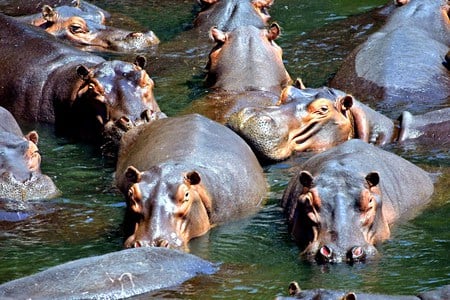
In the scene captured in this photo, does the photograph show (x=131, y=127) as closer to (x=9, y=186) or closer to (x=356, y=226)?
(x=9, y=186)

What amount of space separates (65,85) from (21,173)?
2415 millimetres

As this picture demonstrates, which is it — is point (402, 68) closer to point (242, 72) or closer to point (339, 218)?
point (242, 72)

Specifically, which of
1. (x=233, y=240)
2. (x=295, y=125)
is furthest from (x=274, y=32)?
(x=233, y=240)

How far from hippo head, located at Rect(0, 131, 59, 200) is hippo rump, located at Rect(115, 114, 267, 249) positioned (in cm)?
66

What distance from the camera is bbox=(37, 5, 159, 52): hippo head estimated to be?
49.4 feet

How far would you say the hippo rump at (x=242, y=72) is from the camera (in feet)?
40.5

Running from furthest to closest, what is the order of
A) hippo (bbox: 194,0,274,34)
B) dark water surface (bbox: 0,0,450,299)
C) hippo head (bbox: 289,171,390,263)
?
hippo (bbox: 194,0,274,34)
hippo head (bbox: 289,171,390,263)
dark water surface (bbox: 0,0,450,299)

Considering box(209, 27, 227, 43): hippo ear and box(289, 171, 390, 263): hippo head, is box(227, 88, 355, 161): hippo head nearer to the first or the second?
box(289, 171, 390, 263): hippo head

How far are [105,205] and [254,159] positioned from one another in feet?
4.38

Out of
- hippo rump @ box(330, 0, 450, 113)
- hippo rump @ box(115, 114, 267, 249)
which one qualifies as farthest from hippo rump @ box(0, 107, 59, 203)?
hippo rump @ box(330, 0, 450, 113)

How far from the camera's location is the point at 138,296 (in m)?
7.28

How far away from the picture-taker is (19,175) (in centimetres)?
995

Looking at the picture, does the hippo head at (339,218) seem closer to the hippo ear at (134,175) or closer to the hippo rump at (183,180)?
the hippo rump at (183,180)

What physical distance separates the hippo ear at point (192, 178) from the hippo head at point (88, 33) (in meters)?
6.39
